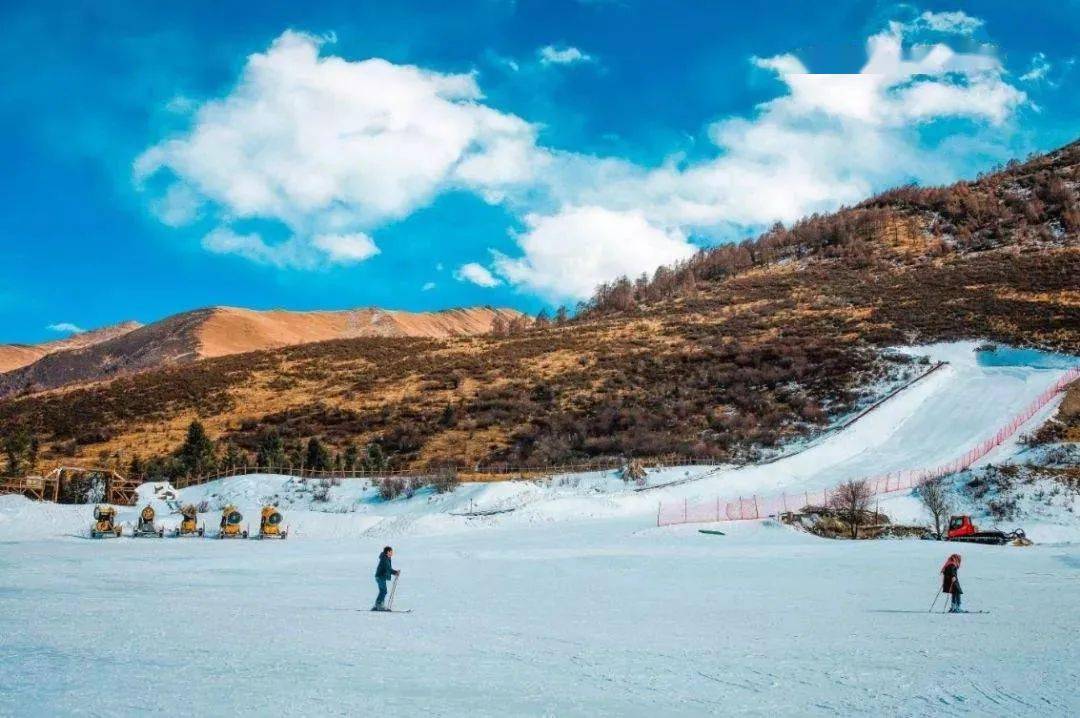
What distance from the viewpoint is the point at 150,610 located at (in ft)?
41.2

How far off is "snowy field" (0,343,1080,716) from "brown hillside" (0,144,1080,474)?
51.3ft

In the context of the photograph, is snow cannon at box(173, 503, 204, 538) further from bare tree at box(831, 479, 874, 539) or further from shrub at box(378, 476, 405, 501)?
bare tree at box(831, 479, 874, 539)

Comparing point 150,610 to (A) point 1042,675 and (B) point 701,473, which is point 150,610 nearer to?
(A) point 1042,675

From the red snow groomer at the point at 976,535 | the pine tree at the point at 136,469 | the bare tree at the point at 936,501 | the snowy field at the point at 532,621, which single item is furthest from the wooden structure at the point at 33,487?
the bare tree at the point at 936,501

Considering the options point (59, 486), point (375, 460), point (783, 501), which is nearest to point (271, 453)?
point (375, 460)

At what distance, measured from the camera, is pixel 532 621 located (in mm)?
12750

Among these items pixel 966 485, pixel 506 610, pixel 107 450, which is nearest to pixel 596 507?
pixel 966 485

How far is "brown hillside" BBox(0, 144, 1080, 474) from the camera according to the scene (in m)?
45.3

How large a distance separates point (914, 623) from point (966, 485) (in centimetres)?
2049

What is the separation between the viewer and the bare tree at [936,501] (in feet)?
91.1

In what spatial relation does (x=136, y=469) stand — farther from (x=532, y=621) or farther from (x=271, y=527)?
(x=532, y=621)

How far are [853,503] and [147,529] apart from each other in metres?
24.4

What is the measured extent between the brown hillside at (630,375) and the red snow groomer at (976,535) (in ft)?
43.6

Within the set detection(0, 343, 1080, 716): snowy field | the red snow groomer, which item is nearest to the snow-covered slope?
detection(0, 343, 1080, 716): snowy field
